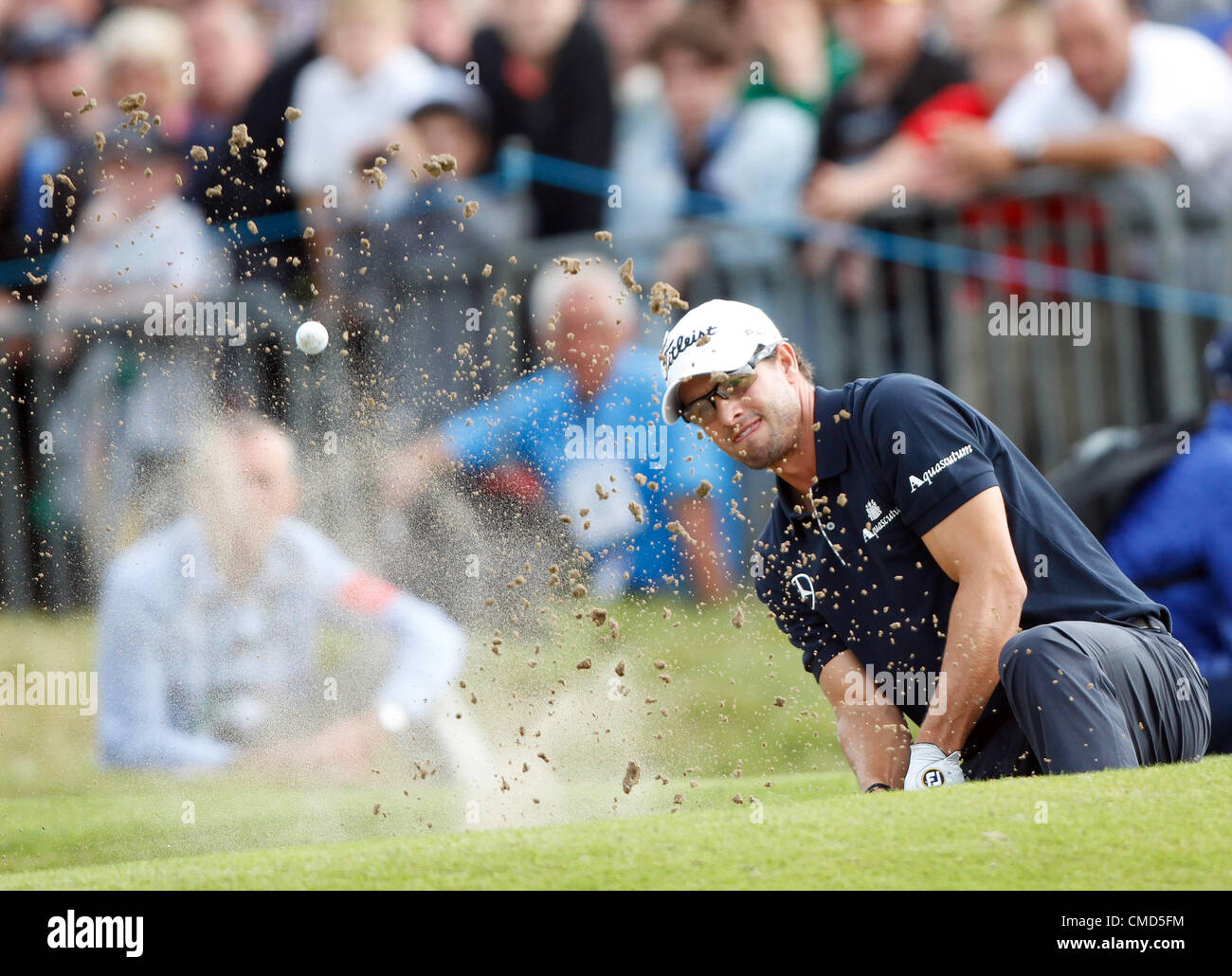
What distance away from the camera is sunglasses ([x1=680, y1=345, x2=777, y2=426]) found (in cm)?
479

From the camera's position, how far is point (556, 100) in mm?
9039

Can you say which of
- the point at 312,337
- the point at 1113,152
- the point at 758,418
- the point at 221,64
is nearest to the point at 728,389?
the point at 758,418

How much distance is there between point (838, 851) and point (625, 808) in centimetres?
177

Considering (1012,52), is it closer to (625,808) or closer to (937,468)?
(937,468)

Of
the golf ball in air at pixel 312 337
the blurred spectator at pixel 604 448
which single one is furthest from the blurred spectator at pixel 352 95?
the golf ball in air at pixel 312 337

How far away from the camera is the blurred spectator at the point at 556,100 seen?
29.2 ft

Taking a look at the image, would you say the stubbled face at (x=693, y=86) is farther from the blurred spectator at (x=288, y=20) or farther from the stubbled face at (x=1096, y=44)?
the blurred spectator at (x=288, y=20)

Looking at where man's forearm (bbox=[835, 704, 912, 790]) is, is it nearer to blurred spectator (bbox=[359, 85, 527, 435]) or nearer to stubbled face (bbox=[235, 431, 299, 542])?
stubbled face (bbox=[235, 431, 299, 542])

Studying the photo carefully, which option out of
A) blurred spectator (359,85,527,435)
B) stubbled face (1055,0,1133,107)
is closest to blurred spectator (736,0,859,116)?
stubbled face (1055,0,1133,107)

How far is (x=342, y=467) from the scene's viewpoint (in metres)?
6.97

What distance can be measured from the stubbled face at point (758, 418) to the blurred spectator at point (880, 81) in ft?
13.5

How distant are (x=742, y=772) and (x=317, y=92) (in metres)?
4.67

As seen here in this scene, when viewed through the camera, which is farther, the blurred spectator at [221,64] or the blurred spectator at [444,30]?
the blurred spectator at [221,64]
